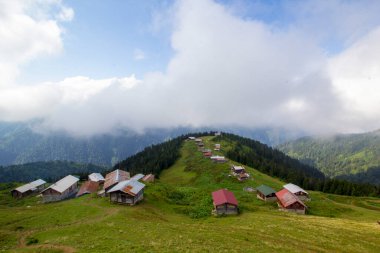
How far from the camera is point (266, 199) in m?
86.8

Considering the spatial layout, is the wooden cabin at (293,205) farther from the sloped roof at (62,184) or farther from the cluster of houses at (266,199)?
the sloped roof at (62,184)

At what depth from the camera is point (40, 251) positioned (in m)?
32.9

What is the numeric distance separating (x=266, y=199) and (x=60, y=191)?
74.8 m

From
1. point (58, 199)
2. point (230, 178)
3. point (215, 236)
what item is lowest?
point (58, 199)

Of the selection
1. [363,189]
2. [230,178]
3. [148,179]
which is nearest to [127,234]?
[148,179]

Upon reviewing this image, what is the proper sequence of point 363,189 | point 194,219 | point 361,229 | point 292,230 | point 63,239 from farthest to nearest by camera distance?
1. point 363,189
2. point 194,219
3. point 361,229
4. point 292,230
5. point 63,239

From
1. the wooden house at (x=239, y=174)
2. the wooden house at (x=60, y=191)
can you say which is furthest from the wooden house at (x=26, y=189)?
the wooden house at (x=239, y=174)

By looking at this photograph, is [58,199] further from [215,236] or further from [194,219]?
[215,236]

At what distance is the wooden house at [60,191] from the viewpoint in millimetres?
89000

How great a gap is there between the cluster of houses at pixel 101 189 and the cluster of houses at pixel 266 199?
21.8 meters

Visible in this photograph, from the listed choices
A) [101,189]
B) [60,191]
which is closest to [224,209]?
[101,189]

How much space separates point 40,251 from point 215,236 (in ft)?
80.0

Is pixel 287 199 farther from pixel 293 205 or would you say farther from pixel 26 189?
pixel 26 189

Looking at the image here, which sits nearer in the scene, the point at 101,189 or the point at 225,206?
the point at 225,206
